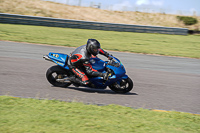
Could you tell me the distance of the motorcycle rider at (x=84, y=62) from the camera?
23.3 ft

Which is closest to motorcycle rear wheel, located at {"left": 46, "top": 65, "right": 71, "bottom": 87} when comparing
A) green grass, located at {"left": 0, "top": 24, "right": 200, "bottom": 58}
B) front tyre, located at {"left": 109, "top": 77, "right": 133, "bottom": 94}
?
front tyre, located at {"left": 109, "top": 77, "right": 133, "bottom": 94}

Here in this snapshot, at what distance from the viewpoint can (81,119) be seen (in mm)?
4926

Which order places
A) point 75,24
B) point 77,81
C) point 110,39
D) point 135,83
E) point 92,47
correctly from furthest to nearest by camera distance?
point 75,24
point 110,39
point 135,83
point 77,81
point 92,47

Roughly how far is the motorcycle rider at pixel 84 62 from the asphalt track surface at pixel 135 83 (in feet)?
1.18

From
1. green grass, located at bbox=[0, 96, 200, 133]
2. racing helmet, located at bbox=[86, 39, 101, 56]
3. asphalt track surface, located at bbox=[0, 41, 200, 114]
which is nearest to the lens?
green grass, located at bbox=[0, 96, 200, 133]

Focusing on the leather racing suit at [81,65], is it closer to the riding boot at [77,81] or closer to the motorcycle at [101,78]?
the riding boot at [77,81]

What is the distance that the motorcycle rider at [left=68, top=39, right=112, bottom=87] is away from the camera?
23.3ft

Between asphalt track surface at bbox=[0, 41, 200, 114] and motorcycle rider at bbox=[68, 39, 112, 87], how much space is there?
1.18 feet

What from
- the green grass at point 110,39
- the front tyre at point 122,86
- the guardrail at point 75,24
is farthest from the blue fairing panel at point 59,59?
the guardrail at point 75,24

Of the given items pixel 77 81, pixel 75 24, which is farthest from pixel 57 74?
pixel 75 24

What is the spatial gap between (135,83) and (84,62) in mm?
2361

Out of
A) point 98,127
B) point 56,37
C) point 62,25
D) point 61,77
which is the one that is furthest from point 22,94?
point 62,25

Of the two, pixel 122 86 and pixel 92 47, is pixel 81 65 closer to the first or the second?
pixel 92 47

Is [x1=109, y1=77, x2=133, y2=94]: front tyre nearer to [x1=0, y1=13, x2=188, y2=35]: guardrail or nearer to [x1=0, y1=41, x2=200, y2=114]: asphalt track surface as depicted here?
[x1=0, y1=41, x2=200, y2=114]: asphalt track surface
